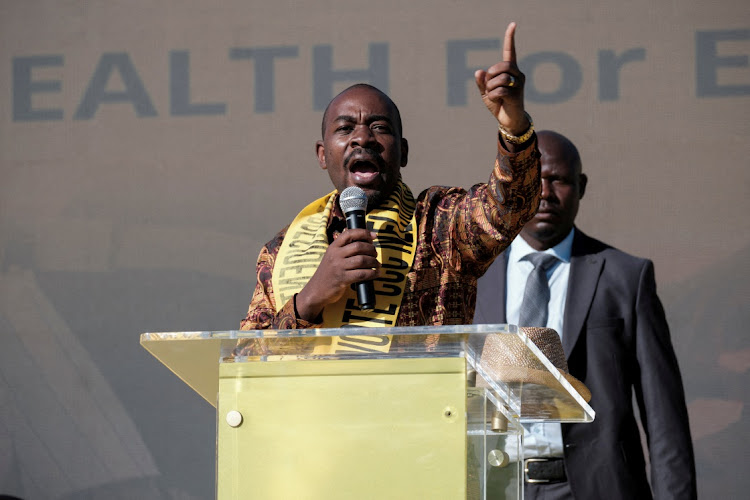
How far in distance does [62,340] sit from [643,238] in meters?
2.54

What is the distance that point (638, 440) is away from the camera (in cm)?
351

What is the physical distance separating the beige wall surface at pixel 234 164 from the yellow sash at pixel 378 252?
7.53 feet

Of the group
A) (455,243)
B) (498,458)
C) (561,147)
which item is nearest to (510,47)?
(455,243)

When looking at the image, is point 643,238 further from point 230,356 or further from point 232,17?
point 230,356

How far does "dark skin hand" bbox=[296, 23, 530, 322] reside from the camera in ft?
6.18

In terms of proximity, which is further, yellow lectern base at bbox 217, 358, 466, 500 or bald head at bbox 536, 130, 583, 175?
bald head at bbox 536, 130, 583, 175

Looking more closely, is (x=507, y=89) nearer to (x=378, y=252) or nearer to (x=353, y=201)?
(x=353, y=201)

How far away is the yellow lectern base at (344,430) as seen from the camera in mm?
1509

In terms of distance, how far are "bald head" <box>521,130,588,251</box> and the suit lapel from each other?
0.31 ft

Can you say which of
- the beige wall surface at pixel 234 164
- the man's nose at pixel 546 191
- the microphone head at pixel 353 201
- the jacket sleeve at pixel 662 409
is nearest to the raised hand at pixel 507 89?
the microphone head at pixel 353 201

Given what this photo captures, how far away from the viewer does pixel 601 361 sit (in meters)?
3.53

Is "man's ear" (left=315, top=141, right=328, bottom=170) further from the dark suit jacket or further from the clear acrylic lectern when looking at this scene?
the dark suit jacket

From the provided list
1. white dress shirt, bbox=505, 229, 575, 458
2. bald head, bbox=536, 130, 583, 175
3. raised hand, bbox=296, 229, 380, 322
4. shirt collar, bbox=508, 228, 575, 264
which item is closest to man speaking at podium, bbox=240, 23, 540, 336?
raised hand, bbox=296, 229, 380, 322

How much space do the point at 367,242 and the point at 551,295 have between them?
6.34ft
